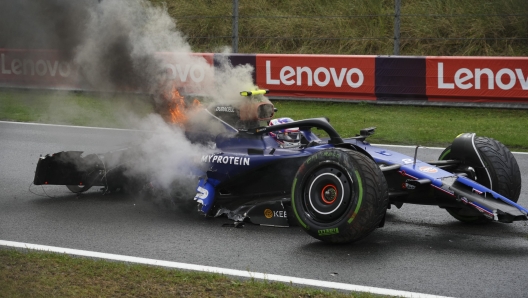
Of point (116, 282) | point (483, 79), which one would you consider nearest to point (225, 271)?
point (116, 282)

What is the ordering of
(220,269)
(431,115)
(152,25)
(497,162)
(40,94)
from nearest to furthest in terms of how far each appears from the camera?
(220,269)
(497,162)
(152,25)
(40,94)
(431,115)

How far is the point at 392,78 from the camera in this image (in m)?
16.0

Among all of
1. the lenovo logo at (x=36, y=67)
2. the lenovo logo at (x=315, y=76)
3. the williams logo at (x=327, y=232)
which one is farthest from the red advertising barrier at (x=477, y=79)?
the williams logo at (x=327, y=232)

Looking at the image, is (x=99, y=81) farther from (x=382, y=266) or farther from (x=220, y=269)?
(x=382, y=266)

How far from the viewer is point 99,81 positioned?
951cm

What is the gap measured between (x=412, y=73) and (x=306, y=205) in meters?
9.39

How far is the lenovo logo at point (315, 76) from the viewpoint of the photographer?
16.3 m

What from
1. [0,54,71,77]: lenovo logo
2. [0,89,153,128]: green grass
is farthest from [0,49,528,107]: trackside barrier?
[0,54,71,77]: lenovo logo

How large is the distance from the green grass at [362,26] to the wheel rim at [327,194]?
12.0 m

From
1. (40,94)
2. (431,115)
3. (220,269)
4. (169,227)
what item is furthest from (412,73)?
(220,269)

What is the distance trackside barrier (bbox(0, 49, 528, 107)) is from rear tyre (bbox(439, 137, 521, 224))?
6.81 metres

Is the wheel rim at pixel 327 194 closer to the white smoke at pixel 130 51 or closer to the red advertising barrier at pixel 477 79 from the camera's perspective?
the white smoke at pixel 130 51

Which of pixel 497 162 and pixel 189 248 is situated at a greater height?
pixel 497 162

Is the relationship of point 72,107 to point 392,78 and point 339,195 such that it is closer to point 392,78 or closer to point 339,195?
Result: point 392,78
